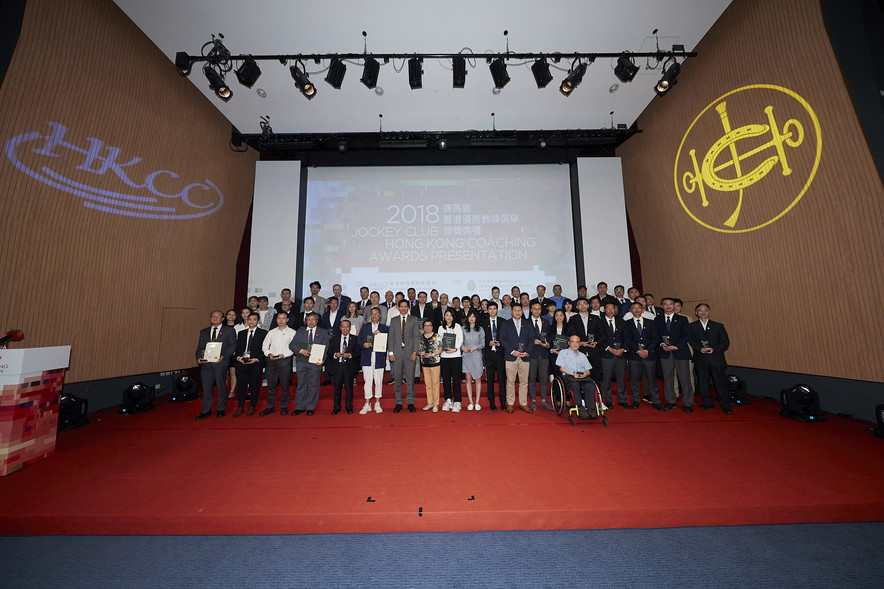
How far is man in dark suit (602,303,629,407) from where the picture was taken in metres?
4.90

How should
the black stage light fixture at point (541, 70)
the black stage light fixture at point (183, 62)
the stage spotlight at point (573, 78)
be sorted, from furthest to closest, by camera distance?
1. the stage spotlight at point (573, 78)
2. the black stage light fixture at point (541, 70)
3. the black stage light fixture at point (183, 62)

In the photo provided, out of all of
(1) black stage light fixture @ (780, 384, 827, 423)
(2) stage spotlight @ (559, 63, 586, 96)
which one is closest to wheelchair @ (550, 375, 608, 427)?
(1) black stage light fixture @ (780, 384, 827, 423)

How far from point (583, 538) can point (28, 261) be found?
6.90m

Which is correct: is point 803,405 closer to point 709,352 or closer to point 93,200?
point 709,352

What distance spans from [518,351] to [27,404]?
537 cm

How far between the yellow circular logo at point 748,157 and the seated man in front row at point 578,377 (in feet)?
11.9

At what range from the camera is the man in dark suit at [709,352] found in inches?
183

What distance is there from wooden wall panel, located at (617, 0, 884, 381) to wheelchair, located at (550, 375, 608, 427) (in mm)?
3072

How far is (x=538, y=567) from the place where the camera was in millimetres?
1959

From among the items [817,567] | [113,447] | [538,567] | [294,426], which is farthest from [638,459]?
[113,447]

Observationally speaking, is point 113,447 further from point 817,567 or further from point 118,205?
point 817,567

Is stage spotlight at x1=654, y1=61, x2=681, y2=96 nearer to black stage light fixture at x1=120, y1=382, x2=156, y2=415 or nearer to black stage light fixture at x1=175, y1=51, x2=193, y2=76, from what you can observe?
black stage light fixture at x1=175, y1=51, x2=193, y2=76

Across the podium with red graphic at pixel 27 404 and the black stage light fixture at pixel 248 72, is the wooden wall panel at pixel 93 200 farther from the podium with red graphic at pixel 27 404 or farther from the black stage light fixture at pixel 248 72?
the black stage light fixture at pixel 248 72

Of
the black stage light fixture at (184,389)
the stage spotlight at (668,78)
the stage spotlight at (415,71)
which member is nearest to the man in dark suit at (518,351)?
the stage spotlight at (415,71)
